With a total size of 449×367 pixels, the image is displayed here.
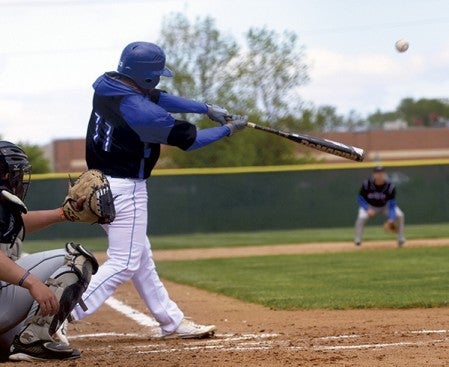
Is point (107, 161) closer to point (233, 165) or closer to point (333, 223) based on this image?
point (333, 223)

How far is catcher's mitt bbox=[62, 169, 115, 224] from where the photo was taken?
17.6 ft

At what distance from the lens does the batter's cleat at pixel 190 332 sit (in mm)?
6496

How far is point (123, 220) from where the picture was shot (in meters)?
6.26

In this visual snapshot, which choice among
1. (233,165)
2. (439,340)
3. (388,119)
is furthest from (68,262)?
(388,119)

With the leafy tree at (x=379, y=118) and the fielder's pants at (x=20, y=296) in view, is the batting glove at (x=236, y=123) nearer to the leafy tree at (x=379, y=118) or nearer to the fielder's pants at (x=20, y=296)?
the fielder's pants at (x=20, y=296)

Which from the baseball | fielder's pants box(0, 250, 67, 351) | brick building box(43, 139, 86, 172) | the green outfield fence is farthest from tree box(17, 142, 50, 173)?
fielder's pants box(0, 250, 67, 351)

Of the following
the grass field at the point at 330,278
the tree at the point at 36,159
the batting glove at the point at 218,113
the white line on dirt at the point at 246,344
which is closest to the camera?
the white line on dirt at the point at 246,344

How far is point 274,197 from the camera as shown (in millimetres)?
24234

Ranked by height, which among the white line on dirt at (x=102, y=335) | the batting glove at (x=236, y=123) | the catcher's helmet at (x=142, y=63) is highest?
the catcher's helmet at (x=142, y=63)

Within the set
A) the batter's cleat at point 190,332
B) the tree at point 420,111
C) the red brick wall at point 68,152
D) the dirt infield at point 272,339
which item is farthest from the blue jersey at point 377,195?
the tree at point 420,111

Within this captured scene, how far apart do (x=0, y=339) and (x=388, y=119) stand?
66.9m

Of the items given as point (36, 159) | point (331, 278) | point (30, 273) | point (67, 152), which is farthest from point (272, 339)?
point (67, 152)

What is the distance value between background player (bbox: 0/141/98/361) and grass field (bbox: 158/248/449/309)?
11.0 feet

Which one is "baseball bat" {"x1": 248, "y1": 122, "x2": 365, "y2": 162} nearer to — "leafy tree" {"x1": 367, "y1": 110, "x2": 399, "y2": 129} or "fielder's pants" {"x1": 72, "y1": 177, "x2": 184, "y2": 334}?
"fielder's pants" {"x1": 72, "y1": 177, "x2": 184, "y2": 334}
